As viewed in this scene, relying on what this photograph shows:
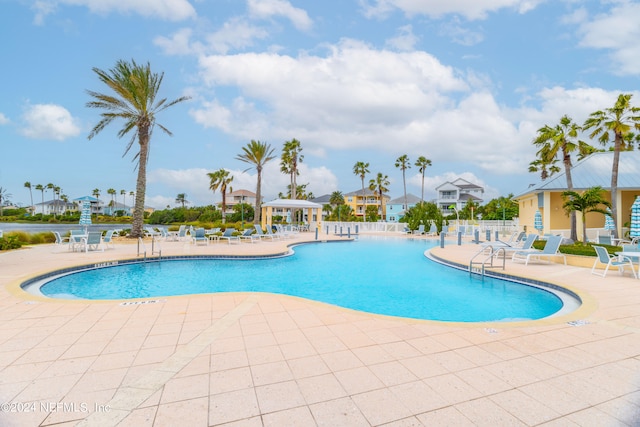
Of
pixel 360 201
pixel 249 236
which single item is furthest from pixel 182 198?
pixel 249 236

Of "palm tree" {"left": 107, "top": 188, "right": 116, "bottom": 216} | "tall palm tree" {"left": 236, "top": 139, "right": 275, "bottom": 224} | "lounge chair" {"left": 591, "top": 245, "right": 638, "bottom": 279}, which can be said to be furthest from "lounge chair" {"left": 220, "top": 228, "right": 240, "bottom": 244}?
"palm tree" {"left": 107, "top": 188, "right": 116, "bottom": 216}

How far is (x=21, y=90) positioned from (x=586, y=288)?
21.6m

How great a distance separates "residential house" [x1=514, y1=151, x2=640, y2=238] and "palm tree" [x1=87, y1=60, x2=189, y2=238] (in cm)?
2194

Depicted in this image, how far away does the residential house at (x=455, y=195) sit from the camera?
176ft

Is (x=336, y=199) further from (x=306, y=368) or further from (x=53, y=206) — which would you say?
(x=53, y=206)

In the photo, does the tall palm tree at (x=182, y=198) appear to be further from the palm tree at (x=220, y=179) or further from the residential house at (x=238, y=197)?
the palm tree at (x=220, y=179)

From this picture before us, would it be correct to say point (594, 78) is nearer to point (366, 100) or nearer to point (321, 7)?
point (366, 100)

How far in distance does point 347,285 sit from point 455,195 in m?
51.2

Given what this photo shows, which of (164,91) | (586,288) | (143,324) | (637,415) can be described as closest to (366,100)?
(164,91)

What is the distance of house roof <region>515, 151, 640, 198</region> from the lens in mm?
18328

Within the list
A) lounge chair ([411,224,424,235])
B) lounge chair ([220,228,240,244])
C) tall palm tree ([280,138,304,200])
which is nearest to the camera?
lounge chair ([220,228,240,244])

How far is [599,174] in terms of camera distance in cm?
1970

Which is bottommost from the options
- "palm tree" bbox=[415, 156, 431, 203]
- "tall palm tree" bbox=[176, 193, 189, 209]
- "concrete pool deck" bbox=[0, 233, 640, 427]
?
"concrete pool deck" bbox=[0, 233, 640, 427]

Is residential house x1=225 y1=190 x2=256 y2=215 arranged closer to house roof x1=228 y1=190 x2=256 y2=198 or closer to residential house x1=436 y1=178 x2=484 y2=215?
house roof x1=228 y1=190 x2=256 y2=198
